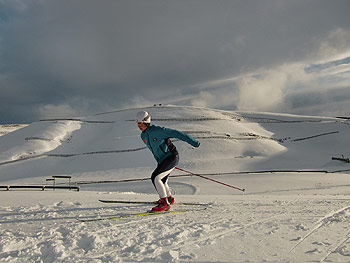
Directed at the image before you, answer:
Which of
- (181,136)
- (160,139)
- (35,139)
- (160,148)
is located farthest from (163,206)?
(35,139)

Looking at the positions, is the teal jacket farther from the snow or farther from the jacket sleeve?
the snow

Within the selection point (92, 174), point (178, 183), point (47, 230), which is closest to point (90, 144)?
point (92, 174)

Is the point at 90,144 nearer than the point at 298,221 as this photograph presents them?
No

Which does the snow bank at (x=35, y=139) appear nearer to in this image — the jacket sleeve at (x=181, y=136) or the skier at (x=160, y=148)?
the skier at (x=160, y=148)

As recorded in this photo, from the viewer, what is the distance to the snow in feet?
13.7

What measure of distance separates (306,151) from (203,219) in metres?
40.2

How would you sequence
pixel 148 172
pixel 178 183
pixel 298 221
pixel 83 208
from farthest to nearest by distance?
pixel 148 172 < pixel 178 183 < pixel 83 208 < pixel 298 221

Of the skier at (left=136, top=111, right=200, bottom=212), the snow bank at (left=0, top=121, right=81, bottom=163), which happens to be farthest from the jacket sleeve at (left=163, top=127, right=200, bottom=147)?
the snow bank at (left=0, top=121, right=81, bottom=163)

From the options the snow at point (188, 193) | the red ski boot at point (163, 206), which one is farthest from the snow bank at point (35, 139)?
the red ski boot at point (163, 206)

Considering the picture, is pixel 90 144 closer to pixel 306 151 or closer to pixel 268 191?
pixel 268 191

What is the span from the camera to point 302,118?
5919 cm

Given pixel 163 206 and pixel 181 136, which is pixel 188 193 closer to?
pixel 163 206

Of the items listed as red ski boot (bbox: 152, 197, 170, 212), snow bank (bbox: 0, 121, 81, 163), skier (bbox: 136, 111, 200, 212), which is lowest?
red ski boot (bbox: 152, 197, 170, 212)

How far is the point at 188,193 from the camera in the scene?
793 inches
